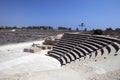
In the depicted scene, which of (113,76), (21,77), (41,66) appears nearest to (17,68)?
(41,66)

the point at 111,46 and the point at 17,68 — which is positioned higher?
the point at 111,46

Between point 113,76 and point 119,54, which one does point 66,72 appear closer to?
point 113,76

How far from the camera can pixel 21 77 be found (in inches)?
444

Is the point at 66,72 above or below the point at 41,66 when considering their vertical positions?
above

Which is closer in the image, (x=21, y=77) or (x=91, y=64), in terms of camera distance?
(x=21, y=77)

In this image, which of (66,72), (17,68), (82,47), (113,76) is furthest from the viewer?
(82,47)

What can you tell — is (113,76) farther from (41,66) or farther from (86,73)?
(41,66)

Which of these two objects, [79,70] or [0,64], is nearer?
[79,70]

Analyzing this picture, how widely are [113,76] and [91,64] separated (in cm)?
322

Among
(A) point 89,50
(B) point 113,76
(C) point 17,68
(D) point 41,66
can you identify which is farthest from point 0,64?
(B) point 113,76

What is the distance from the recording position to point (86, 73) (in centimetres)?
1163

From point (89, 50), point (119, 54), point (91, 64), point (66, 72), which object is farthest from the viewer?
point (89, 50)

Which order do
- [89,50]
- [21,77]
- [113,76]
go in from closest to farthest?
[113,76] < [21,77] < [89,50]

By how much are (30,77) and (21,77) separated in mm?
500
